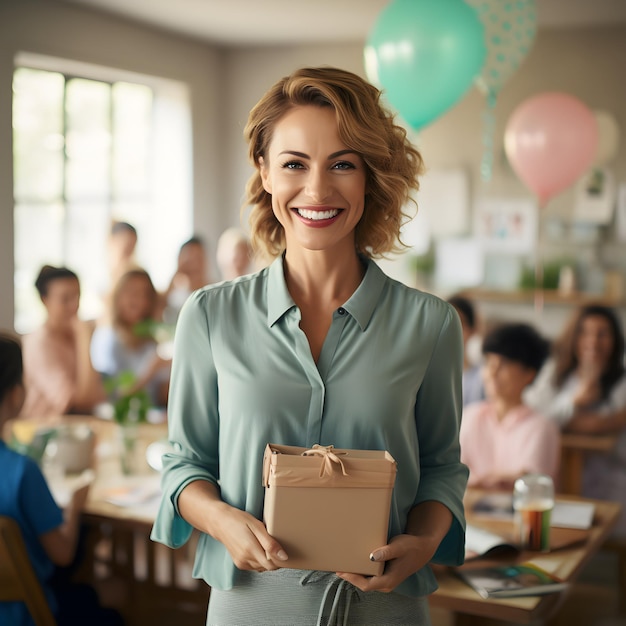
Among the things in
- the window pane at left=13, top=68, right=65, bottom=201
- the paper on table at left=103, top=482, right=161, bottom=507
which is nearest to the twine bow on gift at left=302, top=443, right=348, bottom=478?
the paper on table at left=103, top=482, right=161, bottom=507

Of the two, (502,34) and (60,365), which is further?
(60,365)

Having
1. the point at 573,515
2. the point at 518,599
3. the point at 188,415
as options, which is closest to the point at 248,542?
the point at 188,415

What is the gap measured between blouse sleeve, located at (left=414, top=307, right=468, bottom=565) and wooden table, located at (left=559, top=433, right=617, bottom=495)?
2.30 m

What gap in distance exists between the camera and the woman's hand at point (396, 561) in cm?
117

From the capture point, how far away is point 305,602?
1271 mm

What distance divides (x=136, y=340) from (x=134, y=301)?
0.71ft

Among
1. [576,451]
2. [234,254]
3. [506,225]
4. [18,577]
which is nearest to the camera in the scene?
[18,577]

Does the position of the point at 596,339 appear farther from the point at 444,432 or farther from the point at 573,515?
the point at 444,432

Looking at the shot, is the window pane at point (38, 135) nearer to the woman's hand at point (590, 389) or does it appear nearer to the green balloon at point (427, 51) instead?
the green balloon at point (427, 51)

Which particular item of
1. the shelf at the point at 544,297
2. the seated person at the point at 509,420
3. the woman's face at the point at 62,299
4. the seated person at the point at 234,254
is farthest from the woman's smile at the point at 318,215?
the shelf at the point at 544,297

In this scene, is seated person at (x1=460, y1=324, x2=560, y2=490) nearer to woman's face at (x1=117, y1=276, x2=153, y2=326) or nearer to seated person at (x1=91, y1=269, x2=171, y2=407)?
seated person at (x1=91, y1=269, x2=171, y2=407)

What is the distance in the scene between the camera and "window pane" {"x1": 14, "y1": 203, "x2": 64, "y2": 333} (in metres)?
5.54

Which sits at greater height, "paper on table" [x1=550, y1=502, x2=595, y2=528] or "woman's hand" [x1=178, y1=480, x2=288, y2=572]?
"woman's hand" [x1=178, y1=480, x2=288, y2=572]

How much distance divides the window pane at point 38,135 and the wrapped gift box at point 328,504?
15.2ft
